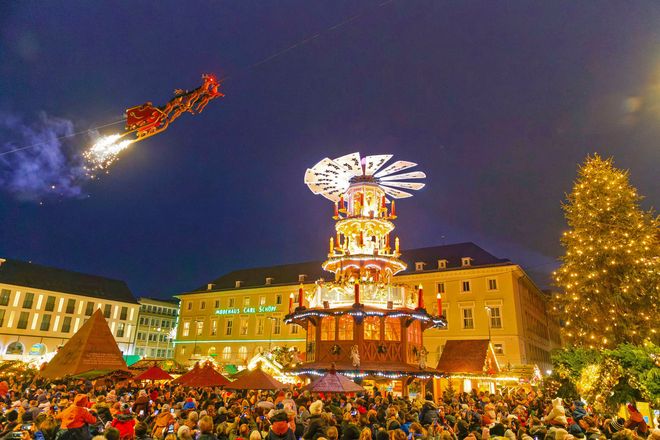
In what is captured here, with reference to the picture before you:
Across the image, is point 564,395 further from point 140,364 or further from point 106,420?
point 140,364

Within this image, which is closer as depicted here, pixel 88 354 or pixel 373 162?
pixel 88 354

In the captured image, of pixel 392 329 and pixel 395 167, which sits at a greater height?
pixel 395 167

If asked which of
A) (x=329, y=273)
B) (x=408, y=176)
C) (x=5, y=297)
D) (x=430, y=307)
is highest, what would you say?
(x=408, y=176)

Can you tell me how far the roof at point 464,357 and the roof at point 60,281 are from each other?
2351 inches

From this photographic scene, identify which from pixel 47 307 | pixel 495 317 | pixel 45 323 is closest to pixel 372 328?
pixel 495 317

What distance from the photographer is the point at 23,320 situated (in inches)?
2367

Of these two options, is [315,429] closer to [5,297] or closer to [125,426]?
[125,426]

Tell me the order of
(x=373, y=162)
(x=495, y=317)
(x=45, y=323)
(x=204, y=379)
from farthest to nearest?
(x=45, y=323), (x=495, y=317), (x=373, y=162), (x=204, y=379)

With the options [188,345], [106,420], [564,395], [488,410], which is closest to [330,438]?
[488,410]

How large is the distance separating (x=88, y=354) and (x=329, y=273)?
141 feet

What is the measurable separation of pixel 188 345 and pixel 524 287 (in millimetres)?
48198

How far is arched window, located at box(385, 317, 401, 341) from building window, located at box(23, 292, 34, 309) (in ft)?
188

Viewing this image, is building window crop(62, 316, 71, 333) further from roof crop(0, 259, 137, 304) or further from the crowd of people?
the crowd of people

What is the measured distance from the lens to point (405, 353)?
27969mm
